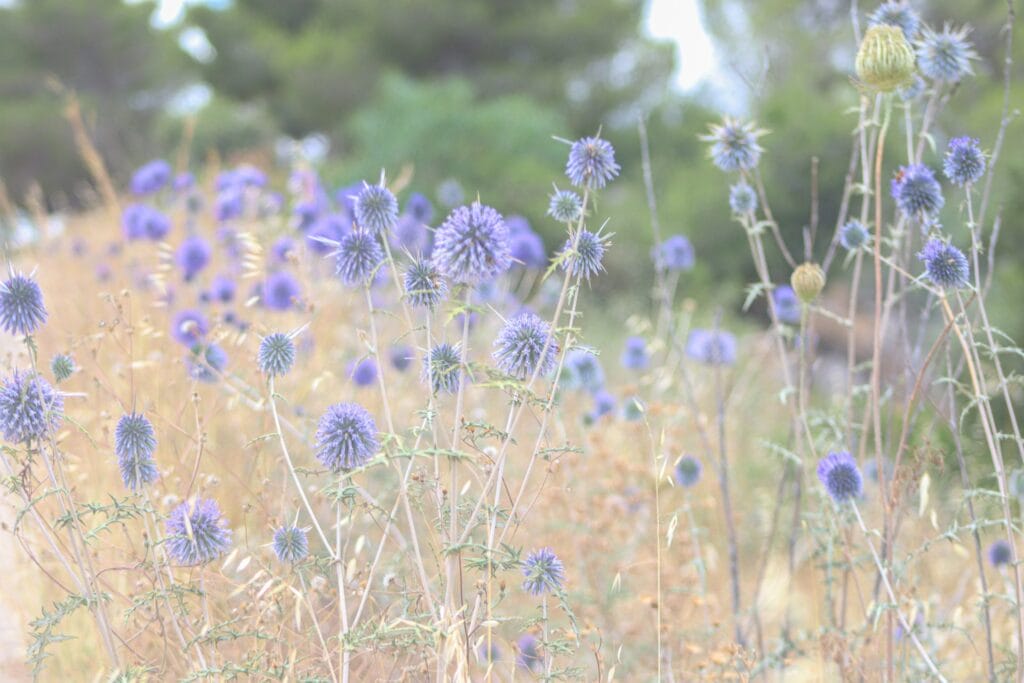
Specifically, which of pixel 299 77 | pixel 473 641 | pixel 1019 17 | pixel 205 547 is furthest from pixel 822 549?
pixel 299 77

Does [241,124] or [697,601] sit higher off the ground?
[241,124]

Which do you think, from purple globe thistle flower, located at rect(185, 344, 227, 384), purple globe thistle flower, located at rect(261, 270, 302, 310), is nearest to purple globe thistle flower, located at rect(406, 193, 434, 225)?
purple globe thistle flower, located at rect(261, 270, 302, 310)

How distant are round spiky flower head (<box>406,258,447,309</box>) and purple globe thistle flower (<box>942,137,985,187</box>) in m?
1.06

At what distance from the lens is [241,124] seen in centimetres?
1647

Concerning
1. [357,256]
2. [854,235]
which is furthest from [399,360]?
[357,256]

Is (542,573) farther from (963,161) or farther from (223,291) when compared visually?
(223,291)

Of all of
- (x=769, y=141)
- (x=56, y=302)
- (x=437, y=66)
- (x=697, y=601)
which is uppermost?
(x=437, y=66)

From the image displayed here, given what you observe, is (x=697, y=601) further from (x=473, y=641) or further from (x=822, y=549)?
(x=473, y=641)

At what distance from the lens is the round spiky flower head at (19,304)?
74.7 inches

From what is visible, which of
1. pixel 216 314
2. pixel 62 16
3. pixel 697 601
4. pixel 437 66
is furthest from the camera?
pixel 62 16

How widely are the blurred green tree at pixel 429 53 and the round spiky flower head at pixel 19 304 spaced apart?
44.9 feet

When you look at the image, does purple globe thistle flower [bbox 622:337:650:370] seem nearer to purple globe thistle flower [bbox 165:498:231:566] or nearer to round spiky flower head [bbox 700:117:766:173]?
round spiky flower head [bbox 700:117:766:173]

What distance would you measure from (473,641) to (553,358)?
0.62 m

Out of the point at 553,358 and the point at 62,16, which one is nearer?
the point at 553,358
